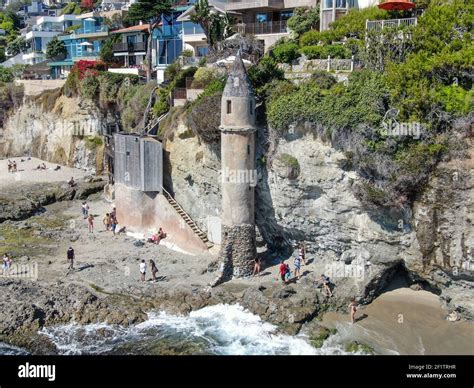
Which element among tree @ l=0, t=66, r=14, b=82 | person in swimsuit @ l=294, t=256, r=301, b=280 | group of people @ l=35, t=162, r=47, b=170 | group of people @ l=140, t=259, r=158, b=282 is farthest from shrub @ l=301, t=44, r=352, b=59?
tree @ l=0, t=66, r=14, b=82

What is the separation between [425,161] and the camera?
21.3m

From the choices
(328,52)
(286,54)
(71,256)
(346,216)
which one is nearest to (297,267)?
(346,216)

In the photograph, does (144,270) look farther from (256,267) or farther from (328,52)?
(328,52)

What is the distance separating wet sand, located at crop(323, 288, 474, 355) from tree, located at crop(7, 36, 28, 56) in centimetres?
8200

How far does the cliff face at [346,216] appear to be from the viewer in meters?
21.2

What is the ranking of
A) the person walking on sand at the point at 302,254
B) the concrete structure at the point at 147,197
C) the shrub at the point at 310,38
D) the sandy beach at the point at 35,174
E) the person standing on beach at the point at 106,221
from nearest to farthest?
1. the person walking on sand at the point at 302,254
2. the concrete structure at the point at 147,197
3. the shrub at the point at 310,38
4. the person standing on beach at the point at 106,221
5. the sandy beach at the point at 35,174

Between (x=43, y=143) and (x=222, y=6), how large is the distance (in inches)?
941

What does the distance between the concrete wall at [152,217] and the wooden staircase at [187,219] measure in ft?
0.83

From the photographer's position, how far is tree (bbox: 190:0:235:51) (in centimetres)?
3859

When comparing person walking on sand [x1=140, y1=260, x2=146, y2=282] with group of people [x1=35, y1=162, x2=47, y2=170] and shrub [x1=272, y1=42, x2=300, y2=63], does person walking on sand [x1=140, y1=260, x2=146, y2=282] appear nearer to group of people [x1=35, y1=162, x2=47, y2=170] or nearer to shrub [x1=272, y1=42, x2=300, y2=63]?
shrub [x1=272, y1=42, x2=300, y2=63]

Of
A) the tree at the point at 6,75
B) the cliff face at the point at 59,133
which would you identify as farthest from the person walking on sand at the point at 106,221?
the tree at the point at 6,75

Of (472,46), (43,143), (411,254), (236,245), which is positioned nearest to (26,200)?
(43,143)

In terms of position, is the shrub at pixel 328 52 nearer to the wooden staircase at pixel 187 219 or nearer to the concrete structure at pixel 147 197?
the concrete structure at pixel 147 197

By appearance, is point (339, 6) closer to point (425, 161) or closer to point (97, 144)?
point (425, 161)
